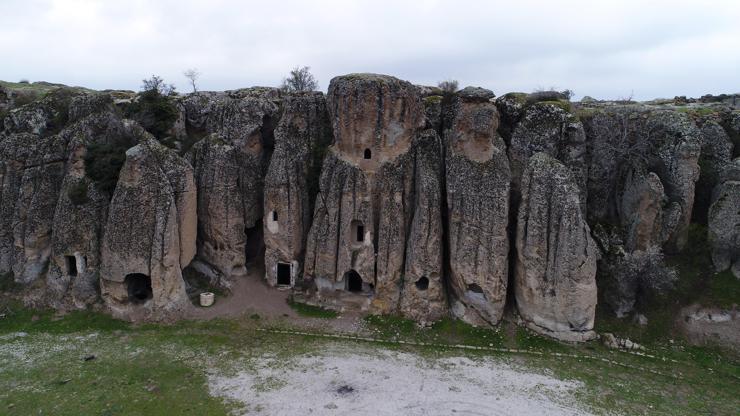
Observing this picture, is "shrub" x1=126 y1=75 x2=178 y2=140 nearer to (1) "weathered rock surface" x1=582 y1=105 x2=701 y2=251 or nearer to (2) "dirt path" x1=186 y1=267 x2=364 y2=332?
(2) "dirt path" x1=186 y1=267 x2=364 y2=332

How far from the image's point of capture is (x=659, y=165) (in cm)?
2720

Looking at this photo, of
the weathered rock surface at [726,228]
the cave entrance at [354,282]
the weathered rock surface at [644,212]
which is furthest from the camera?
the cave entrance at [354,282]

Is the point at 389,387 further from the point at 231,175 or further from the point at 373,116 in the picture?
the point at 231,175

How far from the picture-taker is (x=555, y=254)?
78.4 ft

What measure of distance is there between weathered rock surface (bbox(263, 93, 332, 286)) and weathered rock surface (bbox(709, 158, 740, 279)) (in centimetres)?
2315

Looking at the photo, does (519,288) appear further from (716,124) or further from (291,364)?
(716,124)

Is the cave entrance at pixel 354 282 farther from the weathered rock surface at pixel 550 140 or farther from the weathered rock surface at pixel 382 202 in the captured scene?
the weathered rock surface at pixel 550 140

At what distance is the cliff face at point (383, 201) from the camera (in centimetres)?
2500

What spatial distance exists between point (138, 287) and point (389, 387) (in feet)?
55.5

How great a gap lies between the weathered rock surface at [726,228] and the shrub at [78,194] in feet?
118

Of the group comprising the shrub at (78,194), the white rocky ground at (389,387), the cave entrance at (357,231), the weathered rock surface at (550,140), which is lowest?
the white rocky ground at (389,387)

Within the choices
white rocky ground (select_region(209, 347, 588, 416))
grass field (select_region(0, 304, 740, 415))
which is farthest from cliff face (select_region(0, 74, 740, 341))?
white rocky ground (select_region(209, 347, 588, 416))

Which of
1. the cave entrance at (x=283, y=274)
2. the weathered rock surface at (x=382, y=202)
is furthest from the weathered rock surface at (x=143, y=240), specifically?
the weathered rock surface at (x=382, y=202)

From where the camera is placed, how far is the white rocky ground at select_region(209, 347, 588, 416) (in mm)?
18234
